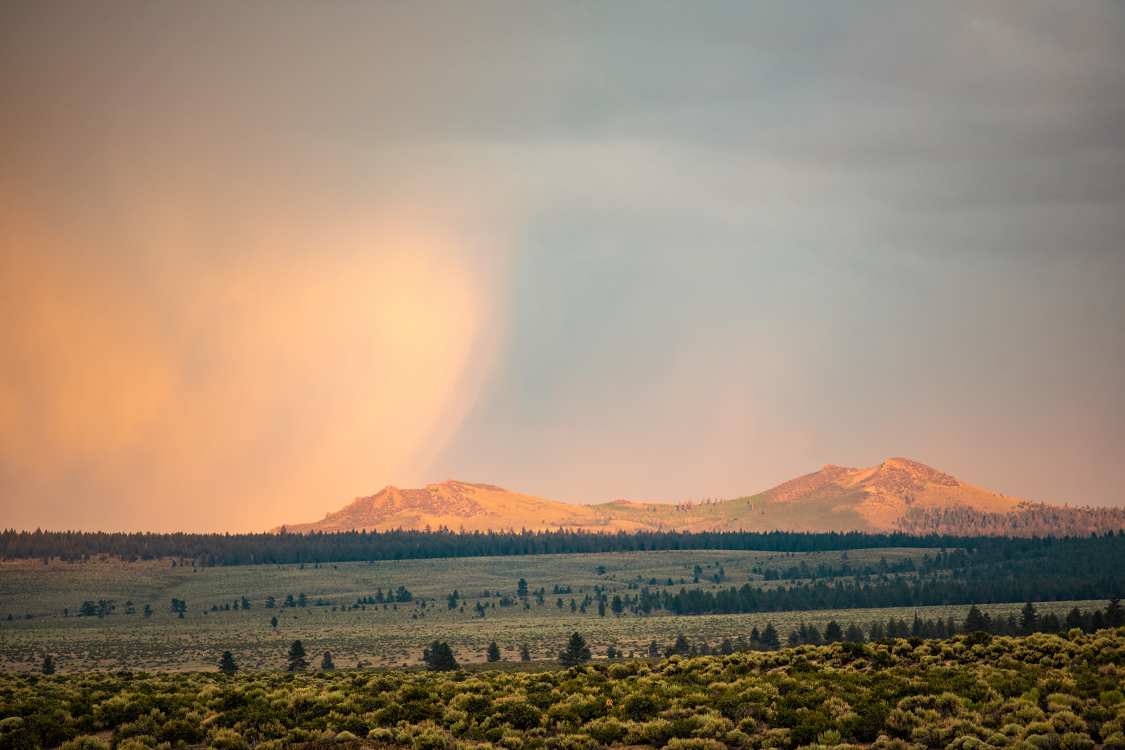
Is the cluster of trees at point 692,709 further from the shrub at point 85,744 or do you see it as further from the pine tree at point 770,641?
the pine tree at point 770,641

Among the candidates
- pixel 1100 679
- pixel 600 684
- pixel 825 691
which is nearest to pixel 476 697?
pixel 600 684

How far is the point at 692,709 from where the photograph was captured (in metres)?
41.7

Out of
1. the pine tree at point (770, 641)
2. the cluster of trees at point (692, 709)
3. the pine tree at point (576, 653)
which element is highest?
the cluster of trees at point (692, 709)

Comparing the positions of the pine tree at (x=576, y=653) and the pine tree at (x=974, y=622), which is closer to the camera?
the pine tree at (x=576, y=653)

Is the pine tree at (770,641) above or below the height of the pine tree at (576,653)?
below

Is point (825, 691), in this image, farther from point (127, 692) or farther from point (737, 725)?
point (127, 692)

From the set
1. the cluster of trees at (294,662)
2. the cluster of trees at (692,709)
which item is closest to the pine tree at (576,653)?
the cluster of trees at (294,662)

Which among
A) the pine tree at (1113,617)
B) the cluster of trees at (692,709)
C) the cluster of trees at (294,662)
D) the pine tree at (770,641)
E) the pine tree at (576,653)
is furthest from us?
the pine tree at (770,641)

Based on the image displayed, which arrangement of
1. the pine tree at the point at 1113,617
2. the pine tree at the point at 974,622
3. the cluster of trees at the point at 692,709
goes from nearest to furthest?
the cluster of trees at the point at 692,709
the pine tree at the point at 1113,617
the pine tree at the point at 974,622

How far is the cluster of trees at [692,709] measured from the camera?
121 ft

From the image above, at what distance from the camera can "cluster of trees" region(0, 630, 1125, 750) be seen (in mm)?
37000

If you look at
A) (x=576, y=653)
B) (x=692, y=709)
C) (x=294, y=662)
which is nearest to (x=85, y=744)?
(x=692, y=709)

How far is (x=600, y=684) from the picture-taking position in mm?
49031

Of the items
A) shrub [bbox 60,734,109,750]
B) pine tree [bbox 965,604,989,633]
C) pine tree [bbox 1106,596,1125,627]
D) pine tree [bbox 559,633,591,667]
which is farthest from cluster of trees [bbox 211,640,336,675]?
pine tree [bbox 1106,596,1125,627]
